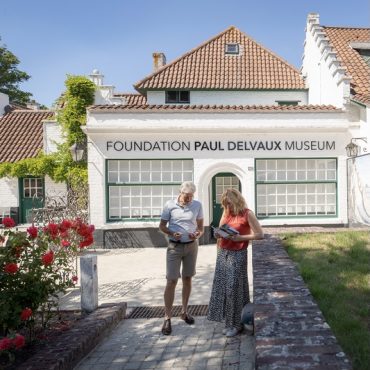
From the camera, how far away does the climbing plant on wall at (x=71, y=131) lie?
16.2m

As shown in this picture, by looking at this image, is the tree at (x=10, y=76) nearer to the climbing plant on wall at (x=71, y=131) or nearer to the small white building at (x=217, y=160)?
the climbing plant on wall at (x=71, y=131)

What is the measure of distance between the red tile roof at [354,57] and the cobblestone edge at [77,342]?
34.4ft

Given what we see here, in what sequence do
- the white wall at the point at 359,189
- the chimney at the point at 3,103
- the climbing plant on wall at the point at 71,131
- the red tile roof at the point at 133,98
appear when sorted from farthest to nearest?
the chimney at the point at 3,103 → the red tile roof at the point at 133,98 → the climbing plant on wall at the point at 71,131 → the white wall at the point at 359,189

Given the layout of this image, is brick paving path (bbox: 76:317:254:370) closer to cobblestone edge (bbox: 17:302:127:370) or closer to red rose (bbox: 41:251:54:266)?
cobblestone edge (bbox: 17:302:127:370)

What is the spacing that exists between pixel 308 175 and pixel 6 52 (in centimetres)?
2906

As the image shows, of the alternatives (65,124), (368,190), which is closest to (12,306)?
(368,190)

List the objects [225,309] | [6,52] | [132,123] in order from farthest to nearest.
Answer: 1. [6,52]
2. [132,123]
3. [225,309]

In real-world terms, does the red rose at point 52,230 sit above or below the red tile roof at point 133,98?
below

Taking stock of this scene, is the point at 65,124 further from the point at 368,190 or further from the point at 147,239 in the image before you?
the point at 368,190

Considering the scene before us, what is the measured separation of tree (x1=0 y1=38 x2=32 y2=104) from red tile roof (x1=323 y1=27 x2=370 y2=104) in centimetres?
2470

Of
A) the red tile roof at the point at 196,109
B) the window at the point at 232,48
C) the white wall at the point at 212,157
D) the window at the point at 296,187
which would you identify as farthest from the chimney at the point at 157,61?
the window at the point at 296,187

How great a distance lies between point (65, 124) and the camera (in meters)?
17.0

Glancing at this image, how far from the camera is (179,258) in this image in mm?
5430

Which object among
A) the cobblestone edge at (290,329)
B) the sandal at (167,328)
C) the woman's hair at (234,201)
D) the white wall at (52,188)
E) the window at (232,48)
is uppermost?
the window at (232,48)
